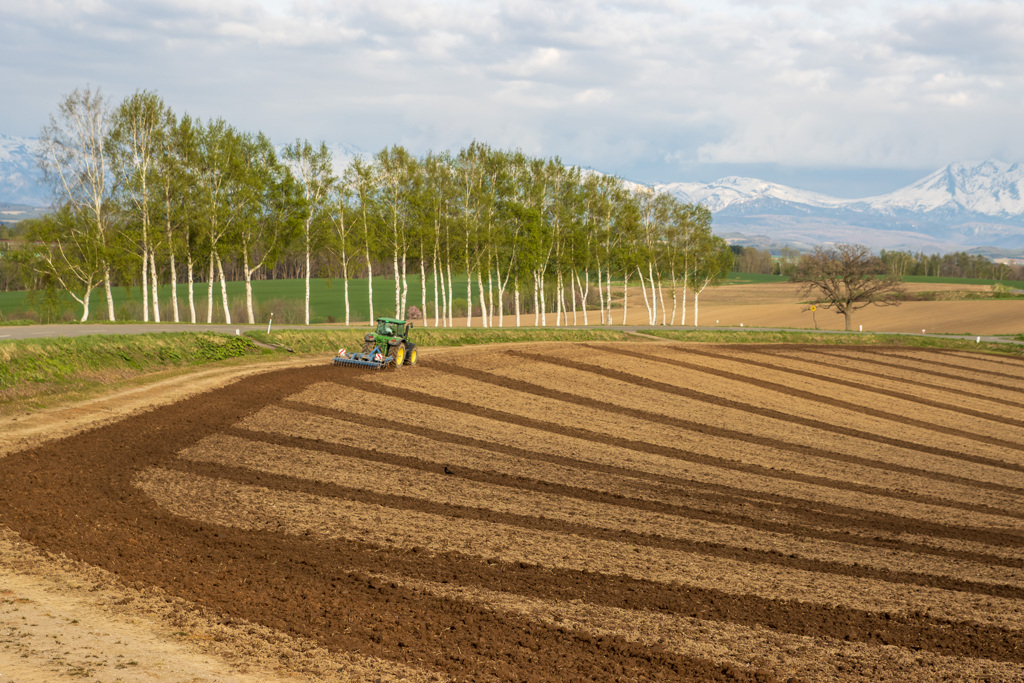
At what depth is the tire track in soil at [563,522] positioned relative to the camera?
37.1ft

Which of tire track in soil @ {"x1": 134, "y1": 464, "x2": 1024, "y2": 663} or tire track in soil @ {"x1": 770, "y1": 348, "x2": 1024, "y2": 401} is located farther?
tire track in soil @ {"x1": 770, "y1": 348, "x2": 1024, "y2": 401}

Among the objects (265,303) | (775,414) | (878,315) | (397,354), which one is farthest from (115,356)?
(878,315)

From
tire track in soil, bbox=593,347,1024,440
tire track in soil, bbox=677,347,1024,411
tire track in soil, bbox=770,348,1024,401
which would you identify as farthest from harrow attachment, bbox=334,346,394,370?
tire track in soil, bbox=770,348,1024,401

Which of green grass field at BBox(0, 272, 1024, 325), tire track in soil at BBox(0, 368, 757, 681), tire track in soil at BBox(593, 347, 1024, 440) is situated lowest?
tire track in soil at BBox(593, 347, 1024, 440)

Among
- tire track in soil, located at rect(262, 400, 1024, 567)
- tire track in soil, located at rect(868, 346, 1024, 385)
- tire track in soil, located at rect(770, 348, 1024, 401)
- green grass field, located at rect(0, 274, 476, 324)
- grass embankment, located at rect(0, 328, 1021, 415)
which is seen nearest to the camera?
tire track in soil, located at rect(262, 400, 1024, 567)

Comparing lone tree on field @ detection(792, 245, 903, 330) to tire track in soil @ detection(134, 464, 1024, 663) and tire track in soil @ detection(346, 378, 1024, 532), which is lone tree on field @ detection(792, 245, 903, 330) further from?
tire track in soil @ detection(134, 464, 1024, 663)

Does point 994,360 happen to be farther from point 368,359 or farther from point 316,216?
point 316,216

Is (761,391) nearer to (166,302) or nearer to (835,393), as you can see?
(835,393)

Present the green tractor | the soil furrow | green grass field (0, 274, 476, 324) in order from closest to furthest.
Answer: the soil furrow, the green tractor, green grass field (0, 274, 476, 324)

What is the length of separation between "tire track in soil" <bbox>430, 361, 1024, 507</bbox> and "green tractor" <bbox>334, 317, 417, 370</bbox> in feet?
7.26

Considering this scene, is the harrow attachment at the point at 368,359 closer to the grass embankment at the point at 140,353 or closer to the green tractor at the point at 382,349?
the green tractor at the point at 382,349

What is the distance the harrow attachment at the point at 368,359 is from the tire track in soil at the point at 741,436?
2848mm

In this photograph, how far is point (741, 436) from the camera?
22.6 metres

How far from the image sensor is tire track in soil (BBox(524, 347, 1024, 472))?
21.4 m
